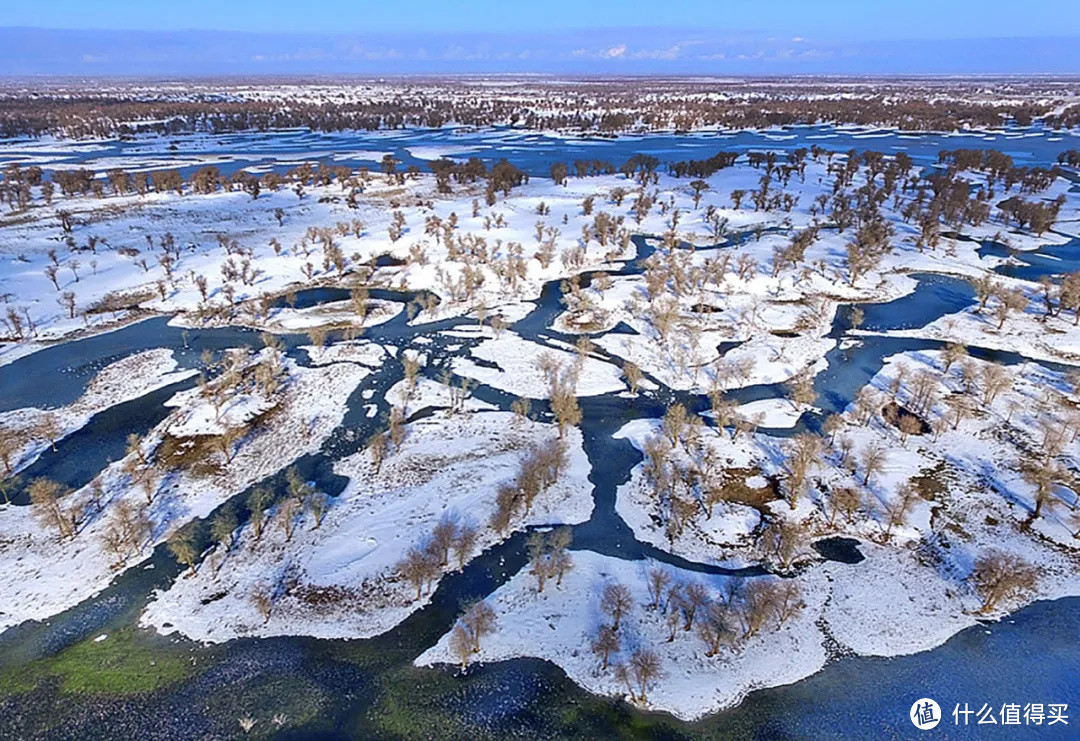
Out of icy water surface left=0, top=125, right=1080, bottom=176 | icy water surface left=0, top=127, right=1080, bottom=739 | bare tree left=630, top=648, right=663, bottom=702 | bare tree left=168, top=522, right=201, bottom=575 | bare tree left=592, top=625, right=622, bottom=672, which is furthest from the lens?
icy water surface left=0, top=125, right=1080, bottom=176

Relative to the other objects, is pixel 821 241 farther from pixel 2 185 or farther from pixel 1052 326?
pixel 2 185

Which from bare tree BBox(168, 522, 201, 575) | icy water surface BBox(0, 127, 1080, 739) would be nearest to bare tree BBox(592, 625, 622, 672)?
icy water surface BBox(0, 127, 1080, 739)

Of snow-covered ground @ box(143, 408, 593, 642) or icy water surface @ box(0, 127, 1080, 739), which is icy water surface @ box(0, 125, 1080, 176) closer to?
snow-covered ground @ box(143, 408, 593, 642)

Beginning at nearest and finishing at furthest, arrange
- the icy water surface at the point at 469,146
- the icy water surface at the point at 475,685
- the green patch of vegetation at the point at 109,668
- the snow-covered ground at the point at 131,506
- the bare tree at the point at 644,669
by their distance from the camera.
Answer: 1. the icy water surface at the point at 475,685
2. the bare tree at the point at 644,669
3. the green patch of vegetation at the point at 109,668
4. the snow-covered ground at the point at 131,506
5. the icy water surface at the point at 469,146

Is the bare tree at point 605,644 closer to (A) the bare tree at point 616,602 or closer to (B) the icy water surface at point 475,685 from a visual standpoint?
(A) the bare tree at point 616,602

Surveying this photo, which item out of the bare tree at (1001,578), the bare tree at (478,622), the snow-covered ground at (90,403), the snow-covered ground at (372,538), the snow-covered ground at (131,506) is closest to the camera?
the bare tree at (478,622)

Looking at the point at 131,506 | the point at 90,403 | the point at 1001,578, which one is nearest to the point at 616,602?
the point at 1001,578

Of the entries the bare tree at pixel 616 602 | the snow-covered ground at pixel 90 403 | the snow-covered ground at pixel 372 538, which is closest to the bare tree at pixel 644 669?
the bare tree at pixel 616 602

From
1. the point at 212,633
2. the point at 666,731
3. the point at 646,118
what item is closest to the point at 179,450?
the point at 212,633

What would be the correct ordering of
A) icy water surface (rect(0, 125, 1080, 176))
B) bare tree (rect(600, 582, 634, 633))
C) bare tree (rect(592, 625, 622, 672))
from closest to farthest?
1. bare tree (rect(592, 625, 622, 672))
2. bare tree (rect(600, 582, 634, 633))
3. icy water surface (rect(0, 125, 1080, 176))
